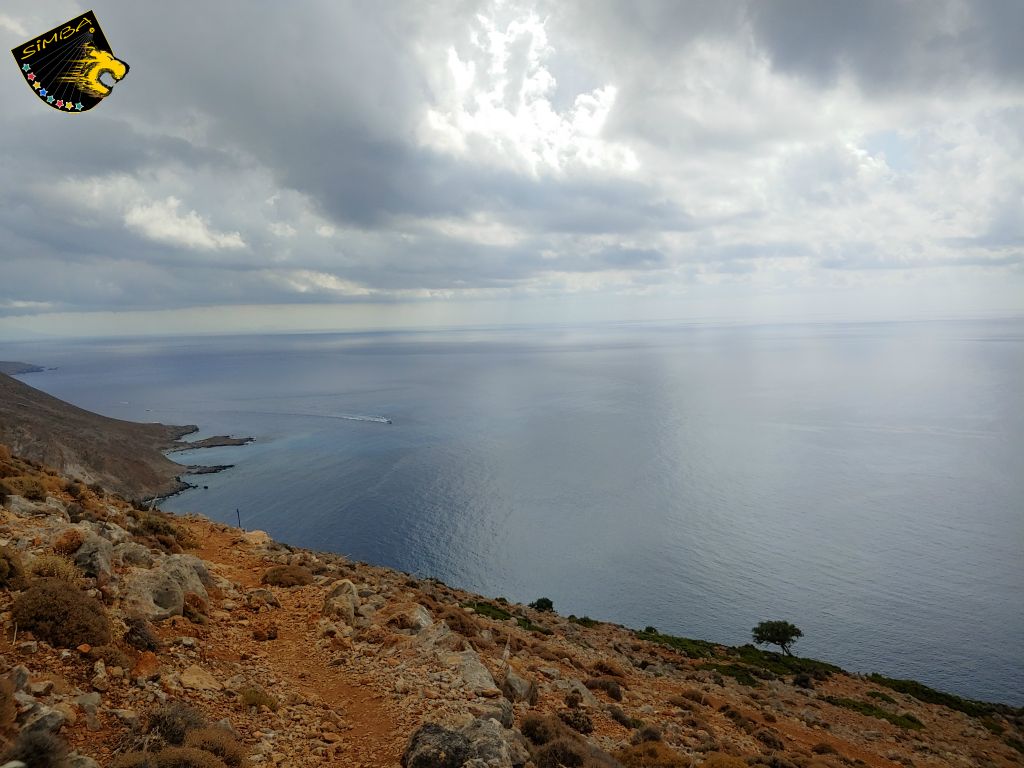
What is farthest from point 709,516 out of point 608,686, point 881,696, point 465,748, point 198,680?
point 198,680

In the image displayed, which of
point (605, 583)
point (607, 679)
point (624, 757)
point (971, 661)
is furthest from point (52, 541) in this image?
point (971, 661)

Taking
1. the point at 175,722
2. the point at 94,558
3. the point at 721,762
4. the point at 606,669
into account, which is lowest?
the point at 606,669

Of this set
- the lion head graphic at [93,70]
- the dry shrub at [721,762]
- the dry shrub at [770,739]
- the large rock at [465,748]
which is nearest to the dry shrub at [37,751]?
the large rock at [465,748]

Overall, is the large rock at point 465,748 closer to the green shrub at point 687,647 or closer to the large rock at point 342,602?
the large rock at point 342,602

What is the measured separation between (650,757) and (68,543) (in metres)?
15.8

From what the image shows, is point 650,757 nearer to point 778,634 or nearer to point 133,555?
point 133,555

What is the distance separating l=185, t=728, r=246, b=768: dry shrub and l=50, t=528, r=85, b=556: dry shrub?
26.4 ft

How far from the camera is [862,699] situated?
119 ft

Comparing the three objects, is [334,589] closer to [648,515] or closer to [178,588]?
[178,588]

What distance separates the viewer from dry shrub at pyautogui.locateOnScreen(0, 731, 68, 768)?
713 centimetres

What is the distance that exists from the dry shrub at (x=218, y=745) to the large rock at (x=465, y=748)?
2.93 metres

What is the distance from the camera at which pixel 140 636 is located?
11.8m

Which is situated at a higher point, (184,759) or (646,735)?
(184,759)

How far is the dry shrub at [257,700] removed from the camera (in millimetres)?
11133
